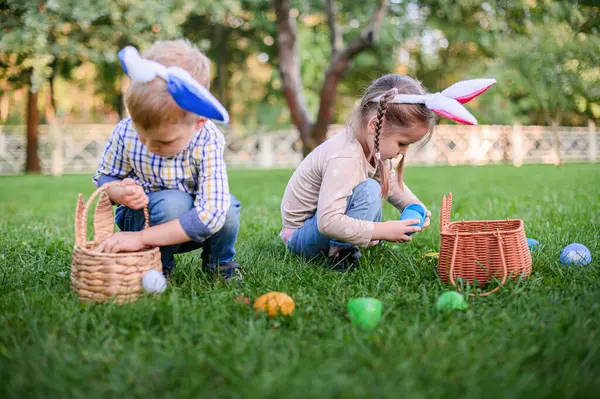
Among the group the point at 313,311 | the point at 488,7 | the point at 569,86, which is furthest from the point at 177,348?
the point at 569,86

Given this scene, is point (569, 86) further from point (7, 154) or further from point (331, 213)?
point (7, 154)

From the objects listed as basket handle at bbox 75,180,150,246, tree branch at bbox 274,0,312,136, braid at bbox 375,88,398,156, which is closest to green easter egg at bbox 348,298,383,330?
braid at bbox 375,88,398,156

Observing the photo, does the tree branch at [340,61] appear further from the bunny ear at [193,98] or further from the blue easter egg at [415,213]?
the bunny ear at [193,98]

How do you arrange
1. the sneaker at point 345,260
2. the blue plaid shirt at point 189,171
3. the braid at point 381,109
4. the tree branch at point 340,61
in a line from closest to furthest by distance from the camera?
1. the blue plaid shirt at point 189,171
2. the braid at point 381,109
3. the sneaker at point 345,260
4. the tree branch at point 340,61

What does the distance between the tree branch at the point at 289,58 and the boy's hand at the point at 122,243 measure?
7.59m

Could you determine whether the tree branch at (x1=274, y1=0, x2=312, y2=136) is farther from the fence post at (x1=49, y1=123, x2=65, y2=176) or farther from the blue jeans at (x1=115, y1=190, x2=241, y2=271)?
the fence post at (x1=49, y1=123, x2=65, y2=176)

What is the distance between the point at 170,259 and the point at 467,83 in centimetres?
147

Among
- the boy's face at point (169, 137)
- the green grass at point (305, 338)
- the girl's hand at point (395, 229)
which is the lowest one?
the green grass at point (305, 338)

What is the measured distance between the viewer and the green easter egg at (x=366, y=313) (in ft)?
5.75

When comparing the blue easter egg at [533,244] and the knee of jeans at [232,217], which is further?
the blue easter egg at [533,244]

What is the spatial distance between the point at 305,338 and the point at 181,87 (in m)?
0.84

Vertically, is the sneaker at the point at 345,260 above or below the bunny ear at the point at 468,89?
below

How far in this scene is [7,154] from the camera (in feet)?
52.1

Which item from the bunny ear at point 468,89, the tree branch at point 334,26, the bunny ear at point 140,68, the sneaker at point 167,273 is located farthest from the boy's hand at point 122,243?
the tree branch at point 334,26
